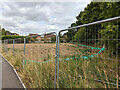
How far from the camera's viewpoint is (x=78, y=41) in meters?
2.29

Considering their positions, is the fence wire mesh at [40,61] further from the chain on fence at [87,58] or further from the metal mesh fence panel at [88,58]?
the metal mesh fence panel at [88,58]

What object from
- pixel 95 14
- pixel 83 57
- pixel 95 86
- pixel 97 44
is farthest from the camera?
pixel 95 14

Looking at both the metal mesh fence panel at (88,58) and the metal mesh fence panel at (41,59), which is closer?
the metal mesh fence panel at (88,58)

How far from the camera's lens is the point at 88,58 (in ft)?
7.09

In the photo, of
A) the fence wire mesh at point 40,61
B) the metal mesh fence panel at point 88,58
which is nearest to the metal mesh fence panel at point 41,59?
the fence wire mesh at point 40,61

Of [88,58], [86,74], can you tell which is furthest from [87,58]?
[86,74]

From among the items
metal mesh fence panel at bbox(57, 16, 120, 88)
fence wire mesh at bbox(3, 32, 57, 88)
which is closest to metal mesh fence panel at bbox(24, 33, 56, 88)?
fence wire mesh at bbox(3, 32, 57, 88)

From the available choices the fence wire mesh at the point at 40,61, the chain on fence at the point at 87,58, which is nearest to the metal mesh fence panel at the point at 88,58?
the chain on fence at the point at 87,58

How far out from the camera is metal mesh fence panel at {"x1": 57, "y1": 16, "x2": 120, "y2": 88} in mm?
1755

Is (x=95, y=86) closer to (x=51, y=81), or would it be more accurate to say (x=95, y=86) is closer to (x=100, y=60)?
(x=100, y=60)

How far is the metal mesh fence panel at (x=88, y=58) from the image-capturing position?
175 centimetres

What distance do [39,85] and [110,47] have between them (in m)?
2.54

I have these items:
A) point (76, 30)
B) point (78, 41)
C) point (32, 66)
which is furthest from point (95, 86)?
point (32, 66)

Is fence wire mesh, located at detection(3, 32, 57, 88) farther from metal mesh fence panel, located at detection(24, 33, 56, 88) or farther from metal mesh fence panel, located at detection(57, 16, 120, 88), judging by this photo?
metal mesh fence panel, located at detection(57, 16, 120, 88)
